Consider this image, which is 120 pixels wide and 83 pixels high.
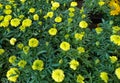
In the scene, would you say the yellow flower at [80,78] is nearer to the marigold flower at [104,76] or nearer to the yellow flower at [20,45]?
the marigold flower at [104,76]

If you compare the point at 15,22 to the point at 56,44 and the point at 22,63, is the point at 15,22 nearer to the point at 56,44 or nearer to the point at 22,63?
the point at 56,44

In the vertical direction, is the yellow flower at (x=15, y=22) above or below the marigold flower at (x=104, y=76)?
above

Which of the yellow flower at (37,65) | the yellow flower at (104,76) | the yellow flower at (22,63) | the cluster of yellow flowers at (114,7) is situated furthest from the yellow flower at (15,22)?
the cluster of yellow flowers at (114,7)

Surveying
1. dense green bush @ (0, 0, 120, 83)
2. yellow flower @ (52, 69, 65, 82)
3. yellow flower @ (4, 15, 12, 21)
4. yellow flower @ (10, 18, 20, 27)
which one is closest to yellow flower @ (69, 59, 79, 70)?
dense green bush @ (0, 0, 120, 83)

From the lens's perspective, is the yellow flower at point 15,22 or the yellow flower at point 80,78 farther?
the yellow flower at point 15,22

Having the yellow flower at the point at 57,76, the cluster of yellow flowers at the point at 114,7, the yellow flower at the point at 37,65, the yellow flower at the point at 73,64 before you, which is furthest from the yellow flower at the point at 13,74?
the cluster of yellow flowers at the point at 114,7

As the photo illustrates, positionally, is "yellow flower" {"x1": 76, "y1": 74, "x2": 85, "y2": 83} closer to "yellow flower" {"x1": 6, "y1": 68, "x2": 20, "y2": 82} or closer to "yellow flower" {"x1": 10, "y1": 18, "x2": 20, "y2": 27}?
"yellow flower" {"x1": 6, "y1": 68, "x2": 20, "y2": 82}

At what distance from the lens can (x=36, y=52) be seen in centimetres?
228

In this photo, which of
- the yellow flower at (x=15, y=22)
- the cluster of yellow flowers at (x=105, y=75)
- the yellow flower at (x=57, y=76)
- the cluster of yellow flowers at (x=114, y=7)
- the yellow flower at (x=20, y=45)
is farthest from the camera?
the cluster of yellow flowers at (x=114, y=7)

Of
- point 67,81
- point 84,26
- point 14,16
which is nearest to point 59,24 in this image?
point 84,26

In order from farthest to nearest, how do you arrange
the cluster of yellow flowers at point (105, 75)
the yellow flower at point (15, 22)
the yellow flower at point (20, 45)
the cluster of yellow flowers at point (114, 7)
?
the cluster of yellow flowers at point (114, 7) → the yellow flower at point (15, 22) → the yellow flower at point (20, 45) → the cluster of yellow flowers at point (105, 75)

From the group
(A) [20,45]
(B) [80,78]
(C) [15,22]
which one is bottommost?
(B) [80,78]

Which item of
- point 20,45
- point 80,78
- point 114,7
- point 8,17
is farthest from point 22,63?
point 114,7

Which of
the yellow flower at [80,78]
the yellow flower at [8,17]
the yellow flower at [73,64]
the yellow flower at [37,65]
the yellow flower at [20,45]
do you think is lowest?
the yellow flower at [80,78]
